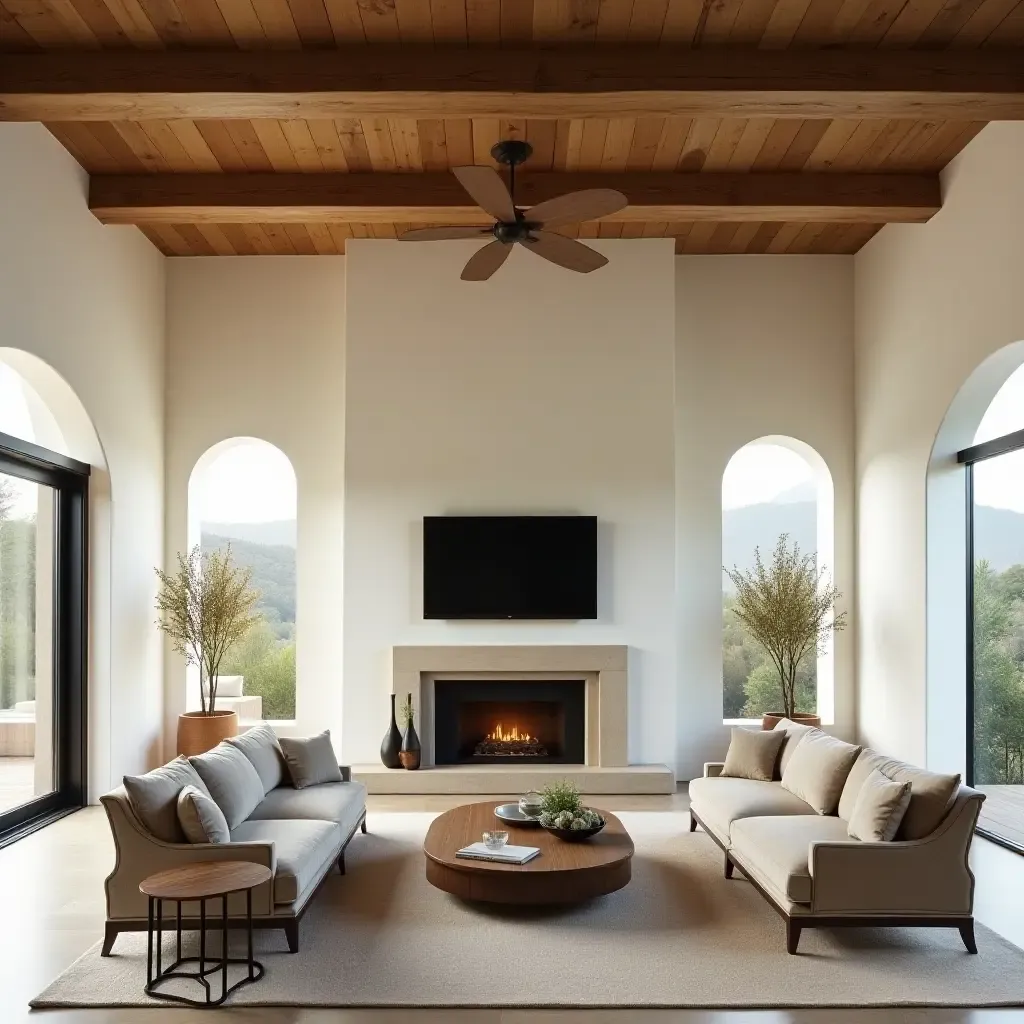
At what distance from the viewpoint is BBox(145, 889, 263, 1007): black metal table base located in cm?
376

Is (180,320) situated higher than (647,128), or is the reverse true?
(647,128)

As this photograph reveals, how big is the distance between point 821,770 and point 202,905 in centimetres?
292

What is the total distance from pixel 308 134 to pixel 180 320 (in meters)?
2.57

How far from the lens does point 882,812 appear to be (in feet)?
14.0

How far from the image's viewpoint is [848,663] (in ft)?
27.0

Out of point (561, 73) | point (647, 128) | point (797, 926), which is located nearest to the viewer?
point (797, 926)

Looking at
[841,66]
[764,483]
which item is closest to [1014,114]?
[841,66]

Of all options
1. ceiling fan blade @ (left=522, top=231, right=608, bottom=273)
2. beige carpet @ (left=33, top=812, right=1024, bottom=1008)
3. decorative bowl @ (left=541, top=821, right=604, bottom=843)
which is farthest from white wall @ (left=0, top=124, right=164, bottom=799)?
decorative bowl @ (left=541, top=821, right=604, bottom=843)

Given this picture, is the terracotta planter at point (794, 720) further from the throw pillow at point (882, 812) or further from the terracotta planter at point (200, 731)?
the terracotta planter at point (200, 731)

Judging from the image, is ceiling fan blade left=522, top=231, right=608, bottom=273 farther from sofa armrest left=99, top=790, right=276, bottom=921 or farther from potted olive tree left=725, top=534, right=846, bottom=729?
sofa armrest left=99, top=790, right=276, bottom=921

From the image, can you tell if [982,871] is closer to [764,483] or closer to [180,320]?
[764,483]

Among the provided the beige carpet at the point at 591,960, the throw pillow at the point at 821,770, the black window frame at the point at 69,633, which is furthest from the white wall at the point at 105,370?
the throw pillow at the point at 821,770

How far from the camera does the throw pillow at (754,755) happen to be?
5969 mm

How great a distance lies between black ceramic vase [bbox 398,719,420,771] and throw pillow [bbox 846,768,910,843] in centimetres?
381
